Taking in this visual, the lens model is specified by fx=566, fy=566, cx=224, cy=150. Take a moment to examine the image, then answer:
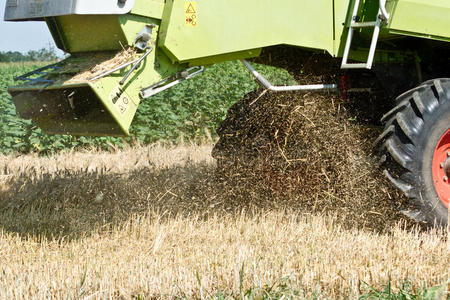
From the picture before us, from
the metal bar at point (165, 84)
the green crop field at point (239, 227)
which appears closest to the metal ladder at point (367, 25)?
the green crop field at point (239, 227)

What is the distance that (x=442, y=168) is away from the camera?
422 centimetres

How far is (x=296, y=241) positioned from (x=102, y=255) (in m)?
1.24

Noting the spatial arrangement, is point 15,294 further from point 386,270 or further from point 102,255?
point 386,270

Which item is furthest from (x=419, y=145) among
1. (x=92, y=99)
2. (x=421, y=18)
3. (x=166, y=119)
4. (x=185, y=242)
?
(x=166, y=119)

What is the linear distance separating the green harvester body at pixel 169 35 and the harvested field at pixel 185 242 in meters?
0.77

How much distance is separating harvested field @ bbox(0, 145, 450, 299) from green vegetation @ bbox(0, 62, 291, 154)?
2055 mm

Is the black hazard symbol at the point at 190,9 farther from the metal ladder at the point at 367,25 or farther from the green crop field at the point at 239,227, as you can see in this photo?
the green crop field at the point at 239,227

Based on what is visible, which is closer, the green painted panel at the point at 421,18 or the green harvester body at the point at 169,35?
the green harvester body at the point at 169,35

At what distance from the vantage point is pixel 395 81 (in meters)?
4.64

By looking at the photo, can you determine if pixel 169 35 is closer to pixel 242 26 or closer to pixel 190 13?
pixel 190 13

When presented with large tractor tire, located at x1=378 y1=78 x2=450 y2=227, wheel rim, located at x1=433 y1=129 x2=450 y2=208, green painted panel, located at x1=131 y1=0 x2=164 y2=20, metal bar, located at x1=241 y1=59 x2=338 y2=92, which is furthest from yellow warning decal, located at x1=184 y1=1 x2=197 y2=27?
wheel rim, located at x1=433 y1=129 x2=450 y2=208

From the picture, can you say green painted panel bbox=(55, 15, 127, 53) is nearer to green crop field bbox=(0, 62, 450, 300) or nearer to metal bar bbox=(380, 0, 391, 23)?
green crop field bbox=(0, 62, 450, 300)

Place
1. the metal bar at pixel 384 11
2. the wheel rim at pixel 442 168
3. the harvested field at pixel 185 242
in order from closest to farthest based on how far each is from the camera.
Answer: the harvested field at pixel 185 242, the metal bar at pixel 384 11, the wheel rim at pixel 442 168

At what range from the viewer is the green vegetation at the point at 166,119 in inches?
316
